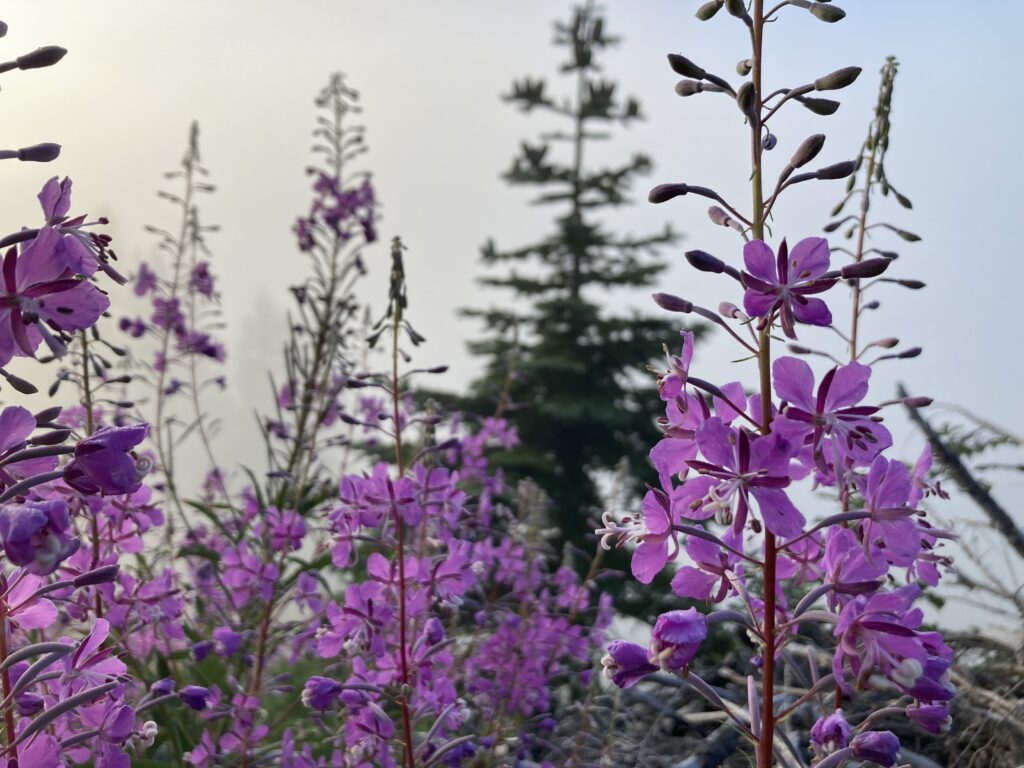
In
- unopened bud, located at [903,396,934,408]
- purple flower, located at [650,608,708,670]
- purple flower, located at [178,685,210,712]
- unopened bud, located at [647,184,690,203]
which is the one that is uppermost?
unopened bud, located at [647,184,690,203]

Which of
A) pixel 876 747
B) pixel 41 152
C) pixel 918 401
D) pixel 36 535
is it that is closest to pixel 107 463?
pixel 36 535

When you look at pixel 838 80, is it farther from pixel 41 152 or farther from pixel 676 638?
pixel 41 152

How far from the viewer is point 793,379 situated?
1160 millimetres

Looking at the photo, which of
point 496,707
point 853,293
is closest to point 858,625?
point 853,293

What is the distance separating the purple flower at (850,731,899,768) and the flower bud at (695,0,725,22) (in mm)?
1033

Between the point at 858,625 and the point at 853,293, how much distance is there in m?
0.98

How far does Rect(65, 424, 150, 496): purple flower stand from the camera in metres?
1.07

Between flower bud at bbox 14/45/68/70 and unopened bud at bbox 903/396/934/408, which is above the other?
flower bud at bbox 14/45/68/70

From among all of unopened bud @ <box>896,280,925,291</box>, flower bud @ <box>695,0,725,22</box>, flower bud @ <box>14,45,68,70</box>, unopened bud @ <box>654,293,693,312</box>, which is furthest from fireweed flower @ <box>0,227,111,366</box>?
unopened bud @ <box>896,280,925,291</box>

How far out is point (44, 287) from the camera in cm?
110

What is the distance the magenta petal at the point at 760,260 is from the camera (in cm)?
116

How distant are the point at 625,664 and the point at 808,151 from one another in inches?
28.6

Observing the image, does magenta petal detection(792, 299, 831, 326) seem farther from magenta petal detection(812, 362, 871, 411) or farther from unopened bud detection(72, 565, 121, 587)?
unopened bud detection(72, 565, 121, 587)

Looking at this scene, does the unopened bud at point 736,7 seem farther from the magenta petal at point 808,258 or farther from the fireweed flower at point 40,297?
the fireweed flower at point 40,297
